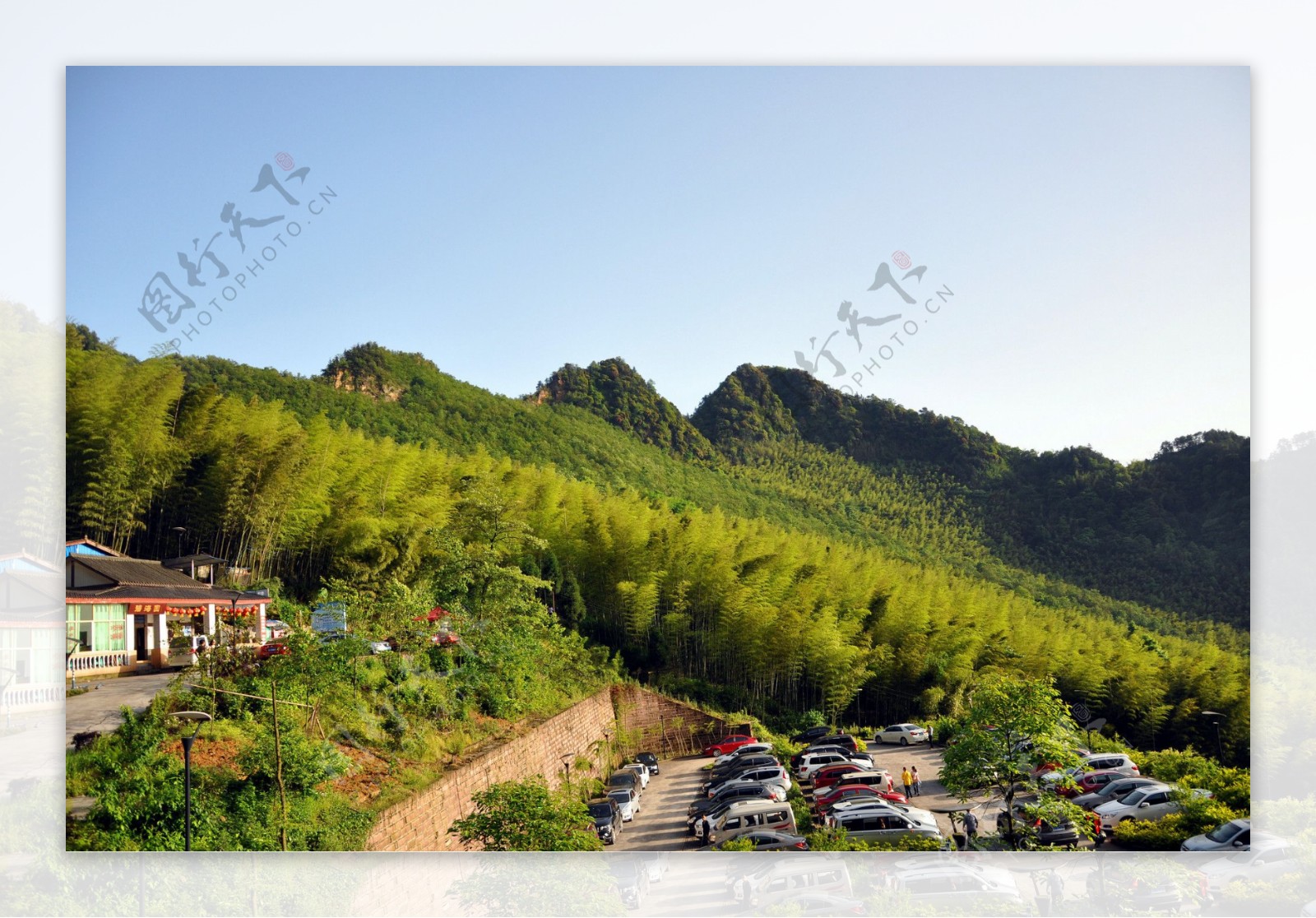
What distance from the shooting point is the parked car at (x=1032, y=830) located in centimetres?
593

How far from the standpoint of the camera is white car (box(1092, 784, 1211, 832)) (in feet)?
19.9

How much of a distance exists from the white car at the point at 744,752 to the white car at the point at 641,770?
1.97 ft

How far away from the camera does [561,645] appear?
7.49m

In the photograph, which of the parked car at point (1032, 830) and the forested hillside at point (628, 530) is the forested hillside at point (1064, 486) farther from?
the parked car at point (1032, 830)

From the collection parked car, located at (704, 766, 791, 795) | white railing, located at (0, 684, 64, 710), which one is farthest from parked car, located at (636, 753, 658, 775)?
white railing, located at (0, 684, 64, 710)

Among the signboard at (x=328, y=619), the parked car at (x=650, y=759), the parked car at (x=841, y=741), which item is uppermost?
the signboard at (x=328, y=619)

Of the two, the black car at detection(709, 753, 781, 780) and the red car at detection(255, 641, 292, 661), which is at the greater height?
the red car at detection(255, 641, 292, 661)

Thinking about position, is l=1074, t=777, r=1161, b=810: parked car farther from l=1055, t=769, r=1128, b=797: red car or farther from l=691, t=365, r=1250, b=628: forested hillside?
l=691, t=365, r=1250, b=628: forested hillside

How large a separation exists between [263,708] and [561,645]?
2.33 metres

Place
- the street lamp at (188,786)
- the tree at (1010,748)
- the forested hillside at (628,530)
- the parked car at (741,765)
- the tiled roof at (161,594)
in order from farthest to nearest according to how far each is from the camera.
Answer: the parked car at (741,765) < the forested hillside at (628,530) < the tiled roof at (161,594) < the tree at (1010,748) < the street lamp at (188,786)

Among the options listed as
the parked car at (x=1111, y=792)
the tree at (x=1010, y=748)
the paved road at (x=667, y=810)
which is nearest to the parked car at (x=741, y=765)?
the paved road at (x=667, y=810)

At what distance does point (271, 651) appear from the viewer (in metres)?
6.44

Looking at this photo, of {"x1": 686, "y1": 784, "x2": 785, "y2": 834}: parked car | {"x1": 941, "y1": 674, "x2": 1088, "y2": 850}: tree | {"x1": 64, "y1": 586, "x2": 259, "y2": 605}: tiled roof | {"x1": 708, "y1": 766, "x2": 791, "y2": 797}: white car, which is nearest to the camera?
{"x1": 941, "y1": 674, "x2": 1088, "y2": 850}: tree

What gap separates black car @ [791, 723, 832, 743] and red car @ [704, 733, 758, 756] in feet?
1.14
